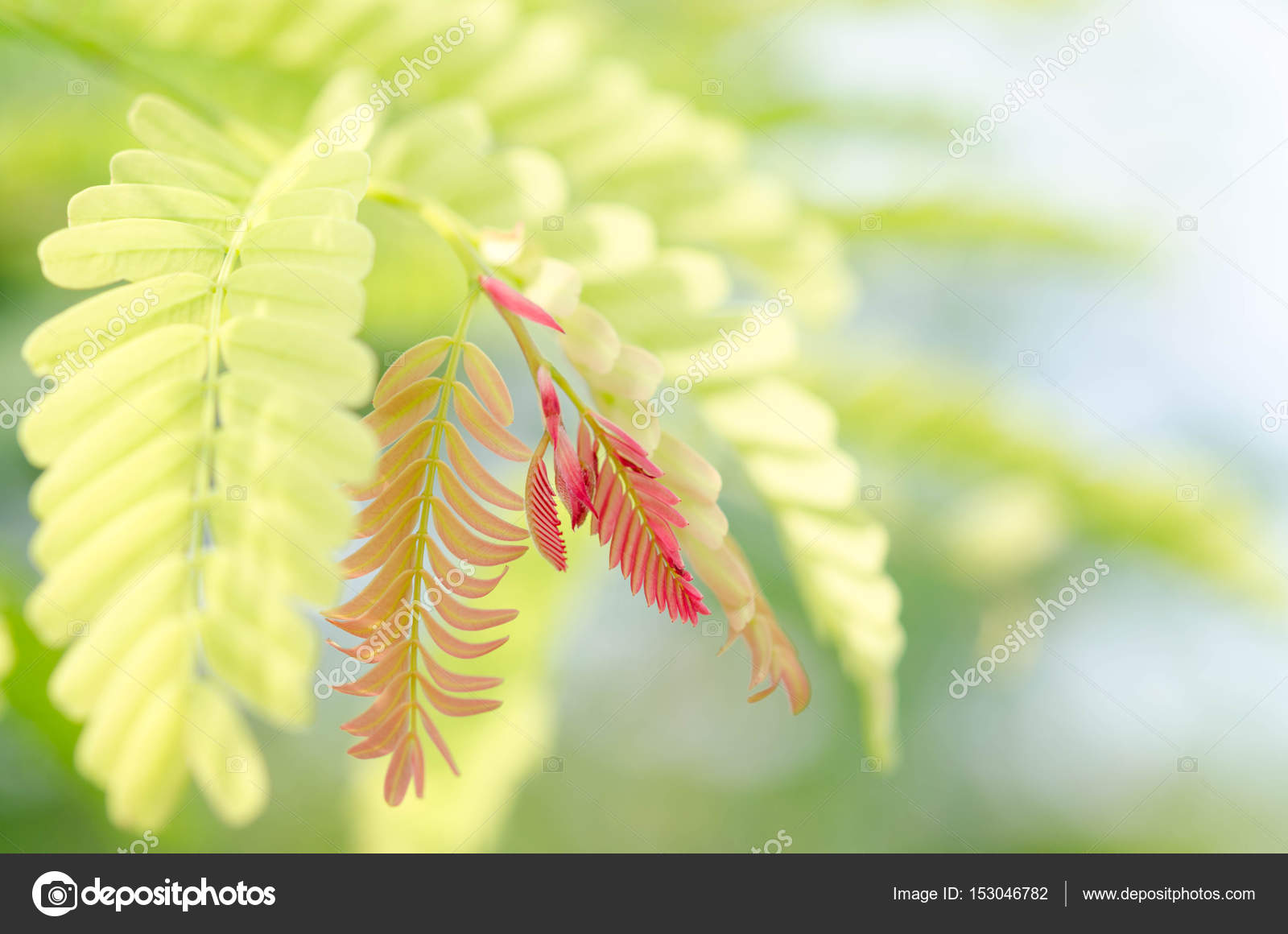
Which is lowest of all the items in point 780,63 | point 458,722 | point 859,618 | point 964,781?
point 964,781

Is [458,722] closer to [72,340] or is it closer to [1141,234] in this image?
[72,340]

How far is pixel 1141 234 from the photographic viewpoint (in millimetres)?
630
